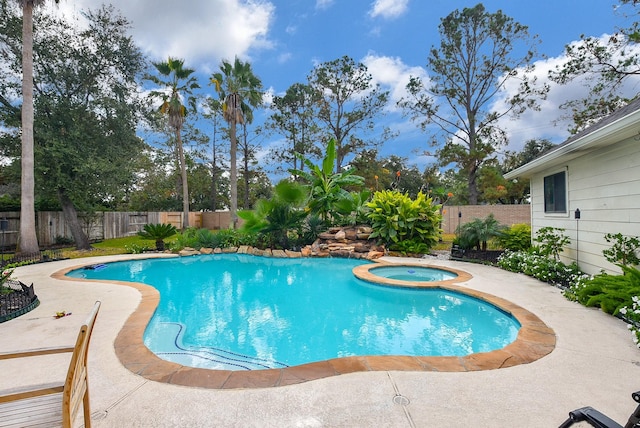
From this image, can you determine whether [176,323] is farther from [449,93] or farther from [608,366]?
A: [449,93]

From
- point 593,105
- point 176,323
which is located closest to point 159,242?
point 176,323

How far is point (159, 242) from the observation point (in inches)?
518

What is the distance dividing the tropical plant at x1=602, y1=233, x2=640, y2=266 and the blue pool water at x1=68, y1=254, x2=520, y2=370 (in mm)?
2048

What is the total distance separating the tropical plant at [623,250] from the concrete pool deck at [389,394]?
175cm

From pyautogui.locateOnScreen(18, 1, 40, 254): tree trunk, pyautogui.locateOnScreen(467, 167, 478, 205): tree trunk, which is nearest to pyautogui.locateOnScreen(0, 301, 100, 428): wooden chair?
pyautogui.locateOnScreen(18, 1, 40, 254): tree trunk

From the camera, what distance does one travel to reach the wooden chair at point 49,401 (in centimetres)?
141

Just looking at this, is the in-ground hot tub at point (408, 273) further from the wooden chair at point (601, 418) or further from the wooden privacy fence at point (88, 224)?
the wooden privacy fence at point (88, 224)

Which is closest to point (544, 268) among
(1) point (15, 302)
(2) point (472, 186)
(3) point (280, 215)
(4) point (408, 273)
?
(4) point (408, 273)

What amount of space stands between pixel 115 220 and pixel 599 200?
20988 millimetres

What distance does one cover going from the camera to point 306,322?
4.92 meters

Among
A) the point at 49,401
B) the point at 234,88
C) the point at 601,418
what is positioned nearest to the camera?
the point at 601,418

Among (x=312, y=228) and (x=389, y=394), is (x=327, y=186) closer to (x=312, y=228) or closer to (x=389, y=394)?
(x=312, y=228)

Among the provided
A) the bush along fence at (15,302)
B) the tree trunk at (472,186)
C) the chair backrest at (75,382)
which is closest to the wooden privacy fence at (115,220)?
the tree trunk at (472,186)

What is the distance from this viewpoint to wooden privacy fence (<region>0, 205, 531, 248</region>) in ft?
43.5
